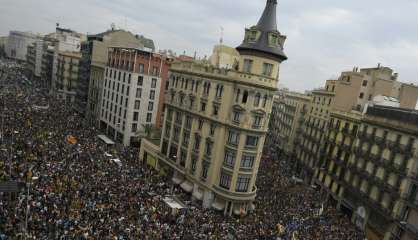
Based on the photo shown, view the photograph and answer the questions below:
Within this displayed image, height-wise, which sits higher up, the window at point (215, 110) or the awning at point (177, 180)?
the window at point (215, 110)

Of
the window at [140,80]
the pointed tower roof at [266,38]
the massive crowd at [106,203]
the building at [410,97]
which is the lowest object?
the massive crowd at [106,203]

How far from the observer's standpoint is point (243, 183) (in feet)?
155

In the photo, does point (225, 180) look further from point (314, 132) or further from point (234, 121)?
point (314, 132)

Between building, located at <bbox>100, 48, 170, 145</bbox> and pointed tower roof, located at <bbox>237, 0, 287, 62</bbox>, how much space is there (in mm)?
32146

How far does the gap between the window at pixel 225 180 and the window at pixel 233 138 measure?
439 cm

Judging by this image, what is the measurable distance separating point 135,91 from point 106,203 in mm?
37904

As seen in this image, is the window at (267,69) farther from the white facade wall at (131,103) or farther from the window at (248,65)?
the white facade wall at (131,103)

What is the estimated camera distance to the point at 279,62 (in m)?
46.4

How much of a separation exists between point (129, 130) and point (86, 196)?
117ft

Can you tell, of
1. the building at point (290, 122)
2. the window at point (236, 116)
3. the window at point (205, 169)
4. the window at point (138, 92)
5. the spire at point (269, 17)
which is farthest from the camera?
the building at point (290, 122)

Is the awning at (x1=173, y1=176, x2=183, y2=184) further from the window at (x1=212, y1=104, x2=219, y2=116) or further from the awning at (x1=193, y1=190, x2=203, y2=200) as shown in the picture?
the window at (x1=212, y1=104, x2=219, y2=116)

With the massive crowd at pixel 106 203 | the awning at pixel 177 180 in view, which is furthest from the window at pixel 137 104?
the awning at pixel 177 180

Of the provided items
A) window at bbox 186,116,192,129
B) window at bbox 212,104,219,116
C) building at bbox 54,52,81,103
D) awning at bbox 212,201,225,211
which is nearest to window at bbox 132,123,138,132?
window at bbox 186,116,192,129

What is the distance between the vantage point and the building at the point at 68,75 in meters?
115
